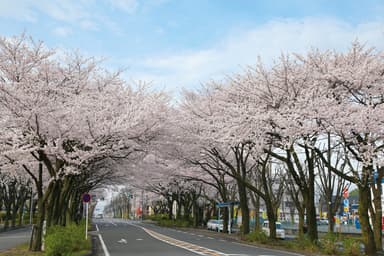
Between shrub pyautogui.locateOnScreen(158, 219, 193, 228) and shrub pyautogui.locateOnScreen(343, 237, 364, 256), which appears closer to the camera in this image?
shrub pyautogui.locateOnScreen(343, 237, 364, 256)

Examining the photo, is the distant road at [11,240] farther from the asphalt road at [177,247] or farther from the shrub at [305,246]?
the shrub at [305,246]

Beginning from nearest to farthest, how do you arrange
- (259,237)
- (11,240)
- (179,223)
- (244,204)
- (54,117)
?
(54,117), (259,237), (11,240), (244,204), (179,223)

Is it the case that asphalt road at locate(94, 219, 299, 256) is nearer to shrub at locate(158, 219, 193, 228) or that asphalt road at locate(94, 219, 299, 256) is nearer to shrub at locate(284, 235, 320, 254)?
shrub at locate(284, 235, 320, 254)

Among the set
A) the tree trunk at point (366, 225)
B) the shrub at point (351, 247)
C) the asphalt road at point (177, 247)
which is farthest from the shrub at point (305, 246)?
the tree trunk at point (366, 225)

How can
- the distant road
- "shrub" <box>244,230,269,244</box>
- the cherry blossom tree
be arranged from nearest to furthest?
the cherry blossom tree
the distant road
"shrub" <box>244,230,269,244</box>

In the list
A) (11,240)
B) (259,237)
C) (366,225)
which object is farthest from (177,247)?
(11,240)

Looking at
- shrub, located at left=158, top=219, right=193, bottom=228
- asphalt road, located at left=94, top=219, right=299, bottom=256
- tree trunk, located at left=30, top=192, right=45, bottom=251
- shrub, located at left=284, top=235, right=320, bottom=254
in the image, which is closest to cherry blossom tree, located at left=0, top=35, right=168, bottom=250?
tree trunk, located at left=30, top=192, right=45, bottom=251

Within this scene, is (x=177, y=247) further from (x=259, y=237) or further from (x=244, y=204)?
(x=244, y=204)

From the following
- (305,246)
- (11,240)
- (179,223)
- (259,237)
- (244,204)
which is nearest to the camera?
(305,246)

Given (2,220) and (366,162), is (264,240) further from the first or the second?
(2,220)

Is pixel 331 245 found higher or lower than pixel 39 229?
lower

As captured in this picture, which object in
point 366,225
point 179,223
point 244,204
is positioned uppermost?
point 244,204

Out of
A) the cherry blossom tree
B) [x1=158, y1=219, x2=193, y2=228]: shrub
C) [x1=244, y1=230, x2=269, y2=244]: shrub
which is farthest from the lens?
[x1=158, y1=219, x2=193, y2=228]: shrub

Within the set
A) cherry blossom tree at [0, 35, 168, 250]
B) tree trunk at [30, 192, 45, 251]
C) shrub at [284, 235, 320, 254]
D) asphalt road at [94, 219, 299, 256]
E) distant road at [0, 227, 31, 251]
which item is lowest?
distant road at [0, 227, 31, 251]
